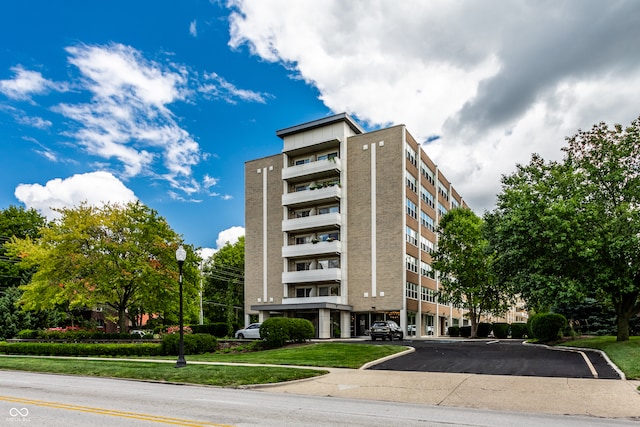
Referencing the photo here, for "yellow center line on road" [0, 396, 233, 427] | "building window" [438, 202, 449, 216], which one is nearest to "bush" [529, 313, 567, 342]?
"yellow center line on road" [0, 396, 233, 427]

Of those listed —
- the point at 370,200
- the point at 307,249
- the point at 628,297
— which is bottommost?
the point at 628,297

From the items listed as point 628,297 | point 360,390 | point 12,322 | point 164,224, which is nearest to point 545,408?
point 360,390

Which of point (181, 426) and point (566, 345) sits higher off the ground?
point (181, 426)

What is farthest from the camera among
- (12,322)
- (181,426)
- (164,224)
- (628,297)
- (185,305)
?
(12,322)

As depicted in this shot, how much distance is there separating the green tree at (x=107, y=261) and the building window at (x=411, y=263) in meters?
20.5

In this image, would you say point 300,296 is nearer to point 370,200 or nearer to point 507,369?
point 370,200

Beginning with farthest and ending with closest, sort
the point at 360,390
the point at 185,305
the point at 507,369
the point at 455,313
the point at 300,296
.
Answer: the point at 455,313, the point at 300,296, the point at 185,305, the point at 507,369, the point at 360,390

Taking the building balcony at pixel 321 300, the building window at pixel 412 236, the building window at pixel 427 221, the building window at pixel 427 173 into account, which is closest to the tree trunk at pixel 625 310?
the building window at pixel 412 236

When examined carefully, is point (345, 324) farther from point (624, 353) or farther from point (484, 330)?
point (624, 353)

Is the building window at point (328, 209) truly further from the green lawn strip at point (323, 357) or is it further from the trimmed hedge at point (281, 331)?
the green lawn strip at point (323, 357)

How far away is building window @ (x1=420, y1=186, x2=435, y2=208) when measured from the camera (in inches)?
2186

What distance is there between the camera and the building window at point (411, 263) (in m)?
49.5

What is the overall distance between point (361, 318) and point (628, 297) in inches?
1018

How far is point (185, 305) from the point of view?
4141cm
